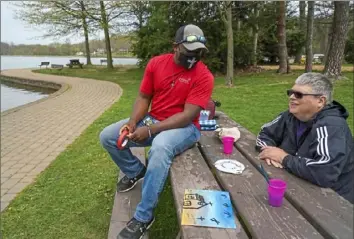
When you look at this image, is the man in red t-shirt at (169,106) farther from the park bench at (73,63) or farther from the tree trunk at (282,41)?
the park bench at (73,63)

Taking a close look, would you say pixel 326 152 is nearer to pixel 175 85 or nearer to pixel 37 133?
pixel 175 85

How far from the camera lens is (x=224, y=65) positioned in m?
17.2

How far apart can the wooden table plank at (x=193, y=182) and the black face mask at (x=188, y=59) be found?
0.69m

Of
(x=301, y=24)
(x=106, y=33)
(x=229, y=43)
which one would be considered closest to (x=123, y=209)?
(x=229, y=43)

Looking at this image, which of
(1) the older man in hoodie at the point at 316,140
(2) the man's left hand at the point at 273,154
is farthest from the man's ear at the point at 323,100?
(2) the man's left hand at the point at 273,154

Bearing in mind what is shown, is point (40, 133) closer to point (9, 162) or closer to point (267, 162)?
point (9, 162)

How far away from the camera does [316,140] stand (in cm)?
211

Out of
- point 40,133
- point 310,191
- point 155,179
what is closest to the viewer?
point 310,191

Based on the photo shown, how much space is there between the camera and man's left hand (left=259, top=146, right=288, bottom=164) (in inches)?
91.8

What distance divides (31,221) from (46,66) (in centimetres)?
3027

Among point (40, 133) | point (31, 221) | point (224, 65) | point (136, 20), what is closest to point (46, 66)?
point (136, 20)

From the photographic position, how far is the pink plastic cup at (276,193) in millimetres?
1742

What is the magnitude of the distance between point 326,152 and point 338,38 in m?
10.8

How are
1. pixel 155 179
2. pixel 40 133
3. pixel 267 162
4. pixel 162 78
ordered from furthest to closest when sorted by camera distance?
pixel 40 133
pixel 162 78
pixel 267 162
pixel 155 179
